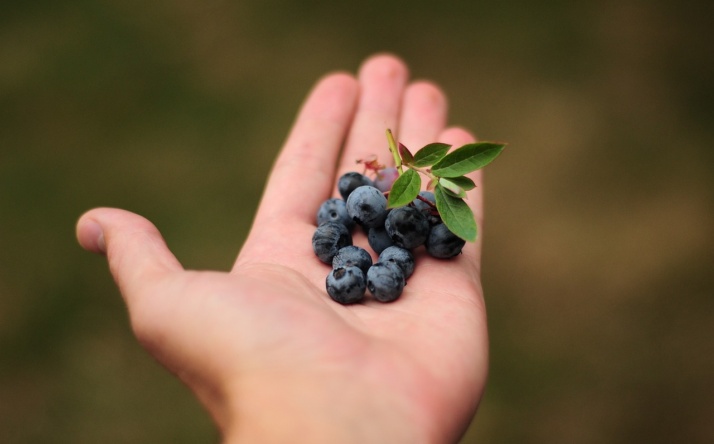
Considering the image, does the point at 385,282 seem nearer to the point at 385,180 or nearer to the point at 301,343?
the point at 301,343

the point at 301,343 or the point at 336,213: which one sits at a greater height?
the point at 336,213

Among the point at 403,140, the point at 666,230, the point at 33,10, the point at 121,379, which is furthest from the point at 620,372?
the point at 33,10

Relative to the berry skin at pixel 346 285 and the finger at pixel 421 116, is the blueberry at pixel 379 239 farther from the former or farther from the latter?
the finger at pixel 421 116

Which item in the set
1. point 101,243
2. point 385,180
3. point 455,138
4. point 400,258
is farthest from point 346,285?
point 455,138

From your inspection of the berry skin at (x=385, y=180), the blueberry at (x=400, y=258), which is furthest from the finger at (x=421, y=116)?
the blueberry at (x=400, y=258)

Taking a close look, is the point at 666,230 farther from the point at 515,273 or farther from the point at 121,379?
the point at 121,379

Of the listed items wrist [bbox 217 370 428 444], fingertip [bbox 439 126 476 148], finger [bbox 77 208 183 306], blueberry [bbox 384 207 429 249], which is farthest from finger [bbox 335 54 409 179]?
wrist [bbox 217 370 428 444]

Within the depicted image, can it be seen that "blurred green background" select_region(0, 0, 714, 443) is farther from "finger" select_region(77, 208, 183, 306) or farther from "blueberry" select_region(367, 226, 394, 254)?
"finger" select_region(77, 208, 183, 306)
